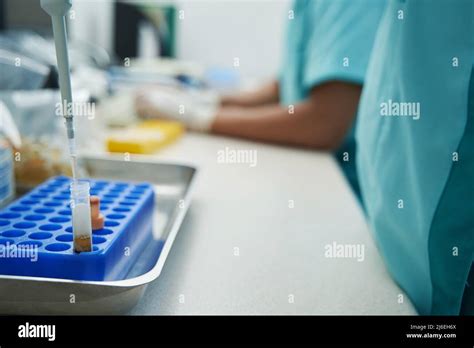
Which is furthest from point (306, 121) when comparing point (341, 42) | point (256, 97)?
point (256, 97)

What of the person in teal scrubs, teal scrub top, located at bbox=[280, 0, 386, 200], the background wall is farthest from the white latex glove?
the background wall

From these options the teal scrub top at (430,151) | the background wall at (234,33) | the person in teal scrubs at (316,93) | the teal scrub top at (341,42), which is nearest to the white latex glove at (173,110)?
the person in teal scrubs at (316,93)

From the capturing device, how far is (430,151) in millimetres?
409

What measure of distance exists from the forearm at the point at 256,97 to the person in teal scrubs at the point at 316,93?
224mm

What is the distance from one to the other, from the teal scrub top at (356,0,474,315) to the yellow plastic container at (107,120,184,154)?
518mm

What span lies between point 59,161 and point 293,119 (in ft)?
1.76

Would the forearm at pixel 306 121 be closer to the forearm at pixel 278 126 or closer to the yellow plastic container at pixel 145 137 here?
the forearm at pixel 278 126

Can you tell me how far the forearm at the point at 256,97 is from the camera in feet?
5.06

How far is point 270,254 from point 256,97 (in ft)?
3.55

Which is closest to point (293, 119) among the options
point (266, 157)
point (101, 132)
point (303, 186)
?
point (266, 157)

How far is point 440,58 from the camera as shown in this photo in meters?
0.40

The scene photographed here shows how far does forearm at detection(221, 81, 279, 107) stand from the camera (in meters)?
1.54

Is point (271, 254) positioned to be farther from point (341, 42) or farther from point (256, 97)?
point (256, 97)
